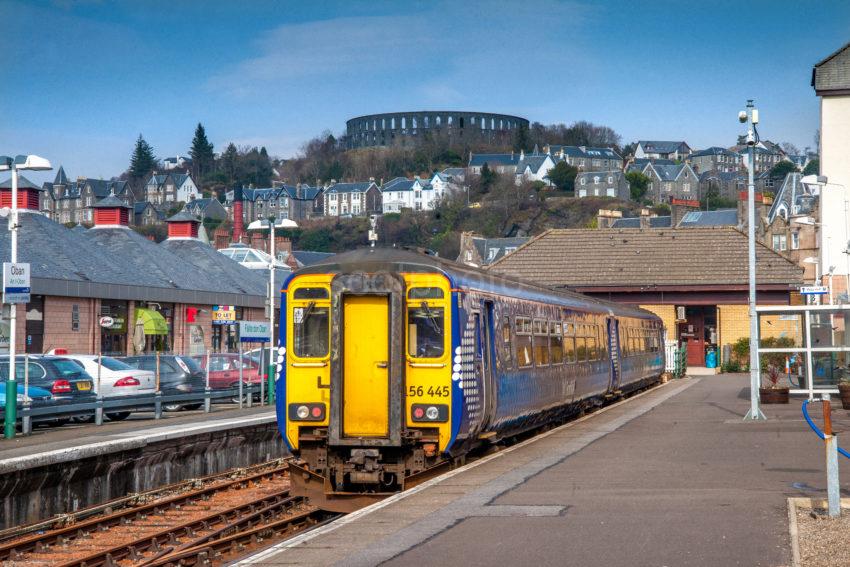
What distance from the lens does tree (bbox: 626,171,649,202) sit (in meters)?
181

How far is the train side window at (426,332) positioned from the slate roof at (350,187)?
179m

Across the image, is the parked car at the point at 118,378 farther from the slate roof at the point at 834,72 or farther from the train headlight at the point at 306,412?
the slate roof at the point at 834,72

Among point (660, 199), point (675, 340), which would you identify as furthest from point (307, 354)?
point (660, 199)

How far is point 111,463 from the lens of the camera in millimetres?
18281

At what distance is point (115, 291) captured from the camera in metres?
42.0

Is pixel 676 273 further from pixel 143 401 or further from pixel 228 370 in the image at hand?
pixel 143 401

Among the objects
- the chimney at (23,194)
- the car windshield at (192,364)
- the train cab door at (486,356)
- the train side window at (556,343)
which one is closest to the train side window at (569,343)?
the train side window at (556,343)

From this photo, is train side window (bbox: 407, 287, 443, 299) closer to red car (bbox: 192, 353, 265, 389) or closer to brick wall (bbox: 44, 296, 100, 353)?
red car (bbox: 192, 353, 265, 389)

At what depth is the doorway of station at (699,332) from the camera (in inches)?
2286

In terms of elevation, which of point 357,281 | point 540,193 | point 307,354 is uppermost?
point 540,193

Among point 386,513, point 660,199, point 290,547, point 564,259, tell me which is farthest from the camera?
point 660,199

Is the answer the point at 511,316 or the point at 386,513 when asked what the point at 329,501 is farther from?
the point at 511,316

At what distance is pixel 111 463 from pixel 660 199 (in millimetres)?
168811

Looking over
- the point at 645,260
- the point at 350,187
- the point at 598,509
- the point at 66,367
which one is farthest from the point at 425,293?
the point at 350,187
